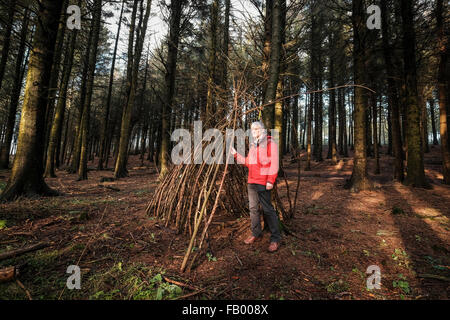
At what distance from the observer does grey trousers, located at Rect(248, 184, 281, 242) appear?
2.69 meters

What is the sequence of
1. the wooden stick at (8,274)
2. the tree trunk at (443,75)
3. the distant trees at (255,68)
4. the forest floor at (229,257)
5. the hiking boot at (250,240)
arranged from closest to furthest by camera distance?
the wooden stick at (8,274)
the forest floor at (229,257)
the hiking boot at (250,240)
the distant trees at (255,68)
the tree trunk at (443,75)

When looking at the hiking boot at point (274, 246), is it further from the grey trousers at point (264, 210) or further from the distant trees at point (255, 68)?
the distant trees at point (255, 68)

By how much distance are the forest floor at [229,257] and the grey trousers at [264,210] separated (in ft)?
0.65

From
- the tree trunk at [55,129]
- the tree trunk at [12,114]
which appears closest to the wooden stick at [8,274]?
the tree trunk at [55,129]

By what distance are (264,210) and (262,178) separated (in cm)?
46

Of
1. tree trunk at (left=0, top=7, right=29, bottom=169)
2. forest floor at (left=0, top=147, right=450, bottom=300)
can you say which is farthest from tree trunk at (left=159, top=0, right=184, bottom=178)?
tree trunk at (left=0, top=7, right=29, bottom=169)

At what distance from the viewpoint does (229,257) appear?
2.44 metres

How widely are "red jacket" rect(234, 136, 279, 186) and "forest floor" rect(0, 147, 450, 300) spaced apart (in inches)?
38.0

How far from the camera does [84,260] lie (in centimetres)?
219

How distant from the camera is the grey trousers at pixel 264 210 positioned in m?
2.69
